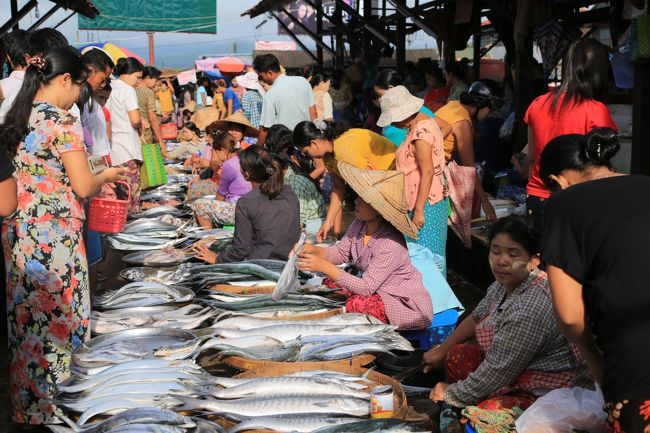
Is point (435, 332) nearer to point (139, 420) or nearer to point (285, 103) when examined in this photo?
point (139, 420)

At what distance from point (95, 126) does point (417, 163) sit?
2.34 m

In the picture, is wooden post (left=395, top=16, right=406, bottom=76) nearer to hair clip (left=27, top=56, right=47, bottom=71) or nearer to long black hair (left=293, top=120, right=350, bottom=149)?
long black hair (left=293, top=120, right=350, bottom=149)

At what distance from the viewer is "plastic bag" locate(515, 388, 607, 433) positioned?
2.60 m

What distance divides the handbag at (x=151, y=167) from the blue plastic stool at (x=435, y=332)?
494 cm

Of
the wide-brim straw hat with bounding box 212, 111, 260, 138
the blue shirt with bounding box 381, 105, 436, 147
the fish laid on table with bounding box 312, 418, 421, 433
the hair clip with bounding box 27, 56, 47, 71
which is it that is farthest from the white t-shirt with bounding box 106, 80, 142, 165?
the fish laid on table with bounding box 312, 418, 421, 433

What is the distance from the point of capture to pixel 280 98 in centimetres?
761

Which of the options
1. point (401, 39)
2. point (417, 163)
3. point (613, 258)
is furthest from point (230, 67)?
point (613, 258)

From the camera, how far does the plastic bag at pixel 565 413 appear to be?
2.60 meters

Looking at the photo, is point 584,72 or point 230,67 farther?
point 230,67

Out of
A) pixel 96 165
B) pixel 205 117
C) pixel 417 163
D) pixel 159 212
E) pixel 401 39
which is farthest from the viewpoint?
pixel 205 117

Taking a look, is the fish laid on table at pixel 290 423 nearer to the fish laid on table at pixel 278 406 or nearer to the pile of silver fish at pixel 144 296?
the fish laid on table at pixel 278 406

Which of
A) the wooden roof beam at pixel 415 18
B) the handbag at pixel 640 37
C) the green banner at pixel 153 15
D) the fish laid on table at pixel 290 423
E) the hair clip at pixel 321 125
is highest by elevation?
the green banner at pixel 153 15

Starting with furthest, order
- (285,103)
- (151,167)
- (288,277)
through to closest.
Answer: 1. (151,167)
2. (285,103)
3. (288,277)

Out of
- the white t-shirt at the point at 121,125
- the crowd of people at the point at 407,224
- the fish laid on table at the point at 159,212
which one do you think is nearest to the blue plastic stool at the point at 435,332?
the crowd of people at the point at 407,224
